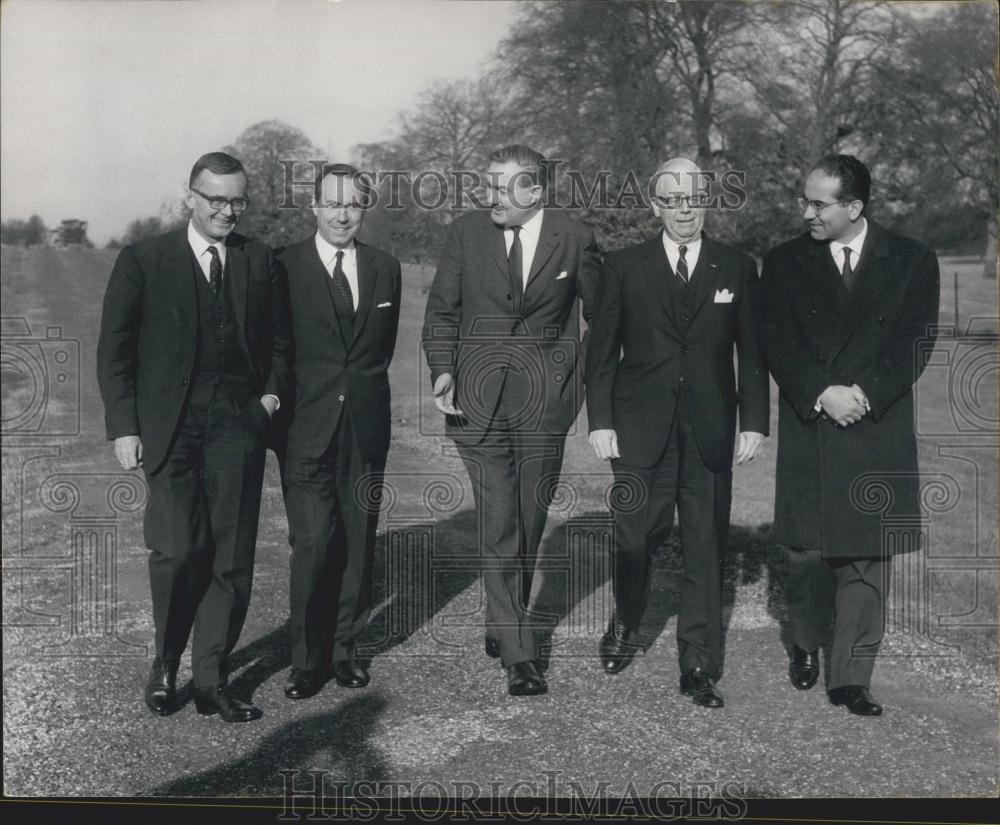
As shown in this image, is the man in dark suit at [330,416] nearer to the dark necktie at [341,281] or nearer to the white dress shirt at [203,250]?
the dark necktie at [341,281]

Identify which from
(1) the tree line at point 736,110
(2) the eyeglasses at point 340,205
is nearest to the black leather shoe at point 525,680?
(2) the eyeglasses at point 340,205

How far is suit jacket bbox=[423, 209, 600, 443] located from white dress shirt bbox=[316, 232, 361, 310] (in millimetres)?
366

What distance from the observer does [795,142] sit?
825 centimetres

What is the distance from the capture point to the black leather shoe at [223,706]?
479 cm

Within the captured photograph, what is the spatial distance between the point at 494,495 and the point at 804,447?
1474mm

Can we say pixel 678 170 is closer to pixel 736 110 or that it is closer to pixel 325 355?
pixel 325 355

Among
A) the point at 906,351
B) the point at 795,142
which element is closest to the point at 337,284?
the point at 906,351

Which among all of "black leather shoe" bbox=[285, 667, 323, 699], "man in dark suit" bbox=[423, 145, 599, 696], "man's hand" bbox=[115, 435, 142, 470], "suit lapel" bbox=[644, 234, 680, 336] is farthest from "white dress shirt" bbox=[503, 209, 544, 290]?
"black leather shoe" bbox=[285, 667, 323, 699]

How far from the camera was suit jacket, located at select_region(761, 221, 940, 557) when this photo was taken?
203 inches

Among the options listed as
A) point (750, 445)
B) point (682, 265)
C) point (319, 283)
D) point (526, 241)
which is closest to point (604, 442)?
point (750, 445)

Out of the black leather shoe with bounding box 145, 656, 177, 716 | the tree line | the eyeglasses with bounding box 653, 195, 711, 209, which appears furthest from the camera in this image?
the tree line

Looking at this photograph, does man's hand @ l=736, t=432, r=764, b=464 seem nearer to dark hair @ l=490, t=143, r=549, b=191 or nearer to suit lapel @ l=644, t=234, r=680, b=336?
suit lapel @ l=644, t=234, r=680, b=336

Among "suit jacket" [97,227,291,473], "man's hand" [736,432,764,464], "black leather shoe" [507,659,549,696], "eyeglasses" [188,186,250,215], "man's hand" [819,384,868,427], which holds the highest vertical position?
"eyeglasses" [188,186,250,215]

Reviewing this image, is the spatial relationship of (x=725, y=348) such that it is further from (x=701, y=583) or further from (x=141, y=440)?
(x=141, y=440)
